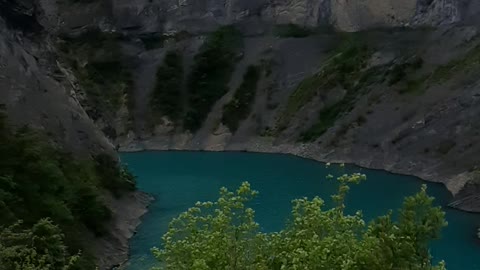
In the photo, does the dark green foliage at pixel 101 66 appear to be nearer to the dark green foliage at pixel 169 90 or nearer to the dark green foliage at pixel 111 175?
the dark green foliage at pixel 169 90

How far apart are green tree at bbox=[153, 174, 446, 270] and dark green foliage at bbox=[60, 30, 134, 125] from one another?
96330 millimetres

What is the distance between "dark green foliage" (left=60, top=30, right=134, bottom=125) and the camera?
114812 millimetres

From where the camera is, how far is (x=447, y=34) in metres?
94.3

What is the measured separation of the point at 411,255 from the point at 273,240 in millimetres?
3112

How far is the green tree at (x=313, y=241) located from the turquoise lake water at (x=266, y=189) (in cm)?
2917

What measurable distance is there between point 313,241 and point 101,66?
109 m

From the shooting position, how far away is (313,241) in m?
14.3

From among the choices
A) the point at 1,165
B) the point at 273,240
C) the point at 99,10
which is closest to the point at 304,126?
the point at 99,10

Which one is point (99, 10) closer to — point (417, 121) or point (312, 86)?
point (312, 86)

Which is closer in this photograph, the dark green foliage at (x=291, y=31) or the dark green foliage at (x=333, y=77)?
the dark green foliage at (x=333, y=77)

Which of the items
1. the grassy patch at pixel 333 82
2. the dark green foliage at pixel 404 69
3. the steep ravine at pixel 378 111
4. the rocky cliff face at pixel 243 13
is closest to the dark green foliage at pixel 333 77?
the grassy patch at pixel 333 82

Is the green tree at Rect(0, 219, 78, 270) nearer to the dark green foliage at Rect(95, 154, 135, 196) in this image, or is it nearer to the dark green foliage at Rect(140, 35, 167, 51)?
the dark green foliage at Rect(95, 154, 135, 196)

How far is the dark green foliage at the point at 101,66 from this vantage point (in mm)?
114812

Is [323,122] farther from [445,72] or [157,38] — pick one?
[157,38]
